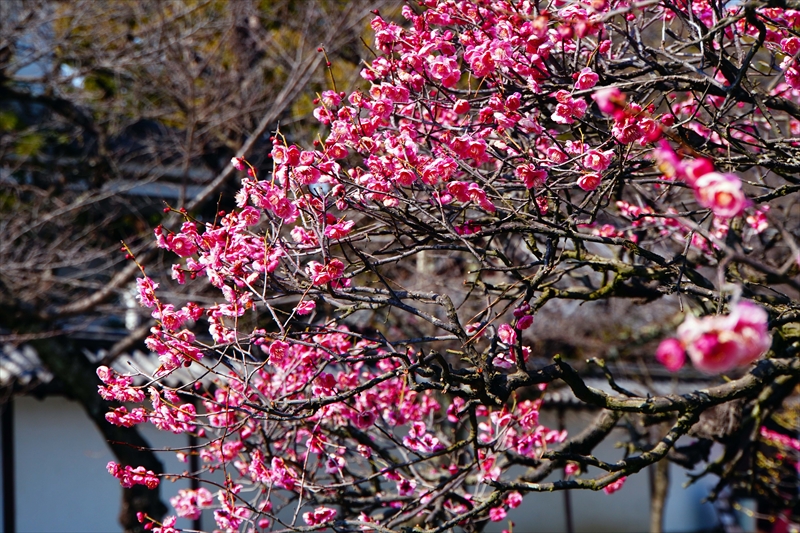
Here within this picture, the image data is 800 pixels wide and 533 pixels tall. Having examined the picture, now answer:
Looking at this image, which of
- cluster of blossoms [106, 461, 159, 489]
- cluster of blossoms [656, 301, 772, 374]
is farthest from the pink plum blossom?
cluster of blossoms [106, 461, 159, 489]

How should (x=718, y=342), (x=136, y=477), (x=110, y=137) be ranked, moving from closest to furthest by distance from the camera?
(x=718, y=342)
(x=136, y=477)
(x=110, y=137)

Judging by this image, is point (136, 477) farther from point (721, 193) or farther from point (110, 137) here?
point (110, 137)

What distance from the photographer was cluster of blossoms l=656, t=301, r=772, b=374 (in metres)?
1.23

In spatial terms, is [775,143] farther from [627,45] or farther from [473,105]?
[473,105]

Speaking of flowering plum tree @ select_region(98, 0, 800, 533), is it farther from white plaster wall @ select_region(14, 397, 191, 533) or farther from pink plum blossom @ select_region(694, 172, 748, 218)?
white plaster wall @ select_region(14, 397, 191, 533)

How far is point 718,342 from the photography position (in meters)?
1.24

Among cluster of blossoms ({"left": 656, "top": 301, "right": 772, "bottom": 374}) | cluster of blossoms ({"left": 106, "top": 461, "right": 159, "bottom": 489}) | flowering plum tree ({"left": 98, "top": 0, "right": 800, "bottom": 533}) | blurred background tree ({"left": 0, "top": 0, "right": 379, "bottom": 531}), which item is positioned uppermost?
blurred background tree ({"left": 0, "top": 0, "right": 379, "bottom": 531})

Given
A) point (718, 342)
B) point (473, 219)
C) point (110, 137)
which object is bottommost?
point (718, 342)

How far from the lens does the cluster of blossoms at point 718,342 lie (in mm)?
1228

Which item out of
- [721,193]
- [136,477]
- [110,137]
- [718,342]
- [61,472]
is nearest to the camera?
[718,342]

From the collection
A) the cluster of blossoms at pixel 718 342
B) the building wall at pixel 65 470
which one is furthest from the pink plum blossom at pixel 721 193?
the building wall at pixel 65 470

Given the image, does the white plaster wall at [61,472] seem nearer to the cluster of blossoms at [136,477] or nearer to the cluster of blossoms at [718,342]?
the cluster of blossoms at [136,477]

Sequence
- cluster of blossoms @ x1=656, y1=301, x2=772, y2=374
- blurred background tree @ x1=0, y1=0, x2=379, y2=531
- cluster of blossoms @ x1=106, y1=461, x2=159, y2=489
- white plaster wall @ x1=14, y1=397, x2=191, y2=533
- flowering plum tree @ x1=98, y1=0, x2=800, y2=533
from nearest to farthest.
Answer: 1. cluster of blossoms @ x1=656, y1=301, x2=772, y2=374
2. flowering plum tree @ x1=98, y1=0, x2=800, y2=533
3. cluster of blossoms @ x1=106, y1=461, x2=159, y2=489
4. blurred background tree @ x1=0, y1=0, x2=379, y2=531
5. white plaster wall @ x1=14, y1=397, x2=191, y2=533

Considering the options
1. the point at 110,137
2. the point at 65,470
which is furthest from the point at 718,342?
the point at 110,137
